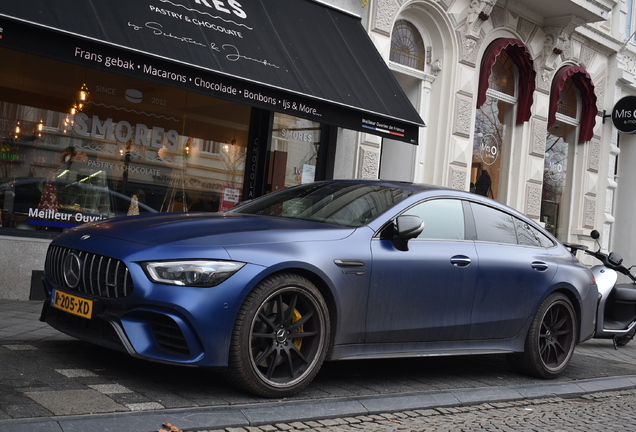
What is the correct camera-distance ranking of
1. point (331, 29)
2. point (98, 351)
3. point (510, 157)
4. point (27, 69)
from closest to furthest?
point (98, 351), point (27, 69), point (331, 29), point (510, 157)

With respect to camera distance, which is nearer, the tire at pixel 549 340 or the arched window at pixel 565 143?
the tire at pixel 549 340

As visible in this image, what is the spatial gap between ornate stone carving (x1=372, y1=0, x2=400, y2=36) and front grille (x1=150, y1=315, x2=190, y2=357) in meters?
8.72

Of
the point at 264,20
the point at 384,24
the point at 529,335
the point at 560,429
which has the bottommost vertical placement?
the point at 560,429

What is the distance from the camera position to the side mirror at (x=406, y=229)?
16.7 feet

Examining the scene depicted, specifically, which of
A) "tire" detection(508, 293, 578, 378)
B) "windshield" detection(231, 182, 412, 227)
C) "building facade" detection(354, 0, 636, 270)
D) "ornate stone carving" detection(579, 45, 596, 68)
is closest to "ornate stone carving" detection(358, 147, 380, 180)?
"building facade" detection(354, 0, 636, 270)

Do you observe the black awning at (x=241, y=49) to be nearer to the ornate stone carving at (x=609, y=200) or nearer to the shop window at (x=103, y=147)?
the shop window at (x=103, y=147)

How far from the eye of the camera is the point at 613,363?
8078 mm

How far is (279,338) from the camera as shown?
14.9 ft

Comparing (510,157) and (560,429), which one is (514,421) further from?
(510,157)

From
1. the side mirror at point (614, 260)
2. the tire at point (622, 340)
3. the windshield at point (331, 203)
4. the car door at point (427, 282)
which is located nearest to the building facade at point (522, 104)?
the side mirror at point (614, 260)

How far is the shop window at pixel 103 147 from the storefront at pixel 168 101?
0.6 inches

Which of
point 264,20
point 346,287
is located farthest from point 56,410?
point 264,20

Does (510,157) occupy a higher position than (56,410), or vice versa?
(510,157)

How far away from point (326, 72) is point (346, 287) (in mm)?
5458
